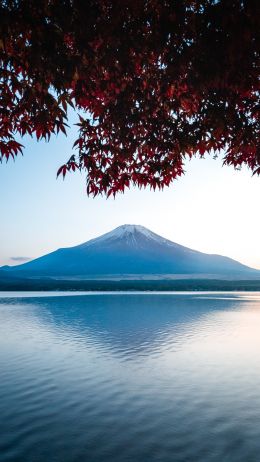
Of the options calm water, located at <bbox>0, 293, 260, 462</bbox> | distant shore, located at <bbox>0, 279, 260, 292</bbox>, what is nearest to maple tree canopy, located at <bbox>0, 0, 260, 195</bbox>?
calm water, located at <bbox>0, 293, 260, 462</bbox>

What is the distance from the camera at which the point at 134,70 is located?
5727 millimetres

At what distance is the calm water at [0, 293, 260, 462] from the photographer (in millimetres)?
5781

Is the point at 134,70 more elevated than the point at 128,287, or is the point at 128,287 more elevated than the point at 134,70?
the point at 134,70

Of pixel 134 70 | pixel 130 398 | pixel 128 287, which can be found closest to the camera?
pixel 134 70

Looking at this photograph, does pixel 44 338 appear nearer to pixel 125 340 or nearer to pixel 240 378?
pixel 125 340

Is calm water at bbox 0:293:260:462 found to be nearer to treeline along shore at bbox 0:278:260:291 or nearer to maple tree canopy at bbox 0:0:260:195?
maple tree canopy at bbox 0:0:260:195

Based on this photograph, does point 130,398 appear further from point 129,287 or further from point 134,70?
point 129,287

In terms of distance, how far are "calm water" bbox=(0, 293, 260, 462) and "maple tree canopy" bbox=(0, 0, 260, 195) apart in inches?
185

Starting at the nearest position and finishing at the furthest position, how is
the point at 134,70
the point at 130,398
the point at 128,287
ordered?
1. the point at 134,70
2. the point at 130,398
3. the point at 128,287

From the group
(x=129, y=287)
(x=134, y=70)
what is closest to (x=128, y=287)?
(x=129, y=287)

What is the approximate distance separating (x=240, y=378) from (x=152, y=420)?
4.17 m

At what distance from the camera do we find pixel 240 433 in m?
6.43

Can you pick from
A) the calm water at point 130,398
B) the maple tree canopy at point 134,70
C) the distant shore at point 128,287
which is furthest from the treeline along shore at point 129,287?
the maple tree canopy at point 134,70

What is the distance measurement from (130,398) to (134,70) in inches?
270
